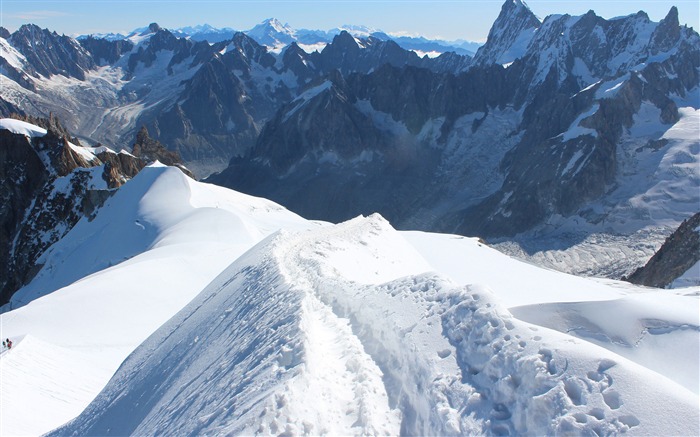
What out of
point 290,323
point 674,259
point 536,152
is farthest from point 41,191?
point 536,152

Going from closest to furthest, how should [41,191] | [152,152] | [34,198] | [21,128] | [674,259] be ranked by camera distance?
[674,259] → [41,191] → [34,198] → [21,128] → [152,152]

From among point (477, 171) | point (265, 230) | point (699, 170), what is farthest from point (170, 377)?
point (477, 171)

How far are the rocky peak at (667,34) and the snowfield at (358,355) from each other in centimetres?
17832

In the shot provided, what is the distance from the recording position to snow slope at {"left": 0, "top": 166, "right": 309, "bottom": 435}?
21688mm

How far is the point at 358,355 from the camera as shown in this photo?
38.5 feet

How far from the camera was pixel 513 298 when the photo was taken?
853 inches

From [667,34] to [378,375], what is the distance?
199689mm

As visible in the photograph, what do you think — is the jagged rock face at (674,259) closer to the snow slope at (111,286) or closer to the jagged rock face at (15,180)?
the snow slope at (111,286)

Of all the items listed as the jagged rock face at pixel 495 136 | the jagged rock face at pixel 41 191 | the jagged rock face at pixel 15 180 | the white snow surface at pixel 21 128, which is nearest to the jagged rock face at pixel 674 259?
the jagged rock face at pixel 495 136

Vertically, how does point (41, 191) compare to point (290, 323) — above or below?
above

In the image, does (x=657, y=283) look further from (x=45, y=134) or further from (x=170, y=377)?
(x=45, y=134)

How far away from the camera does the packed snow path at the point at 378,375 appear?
8328 millimetres

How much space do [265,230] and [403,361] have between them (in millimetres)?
37759

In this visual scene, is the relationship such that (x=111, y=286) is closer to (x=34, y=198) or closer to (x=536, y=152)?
(x=34, y=198)
